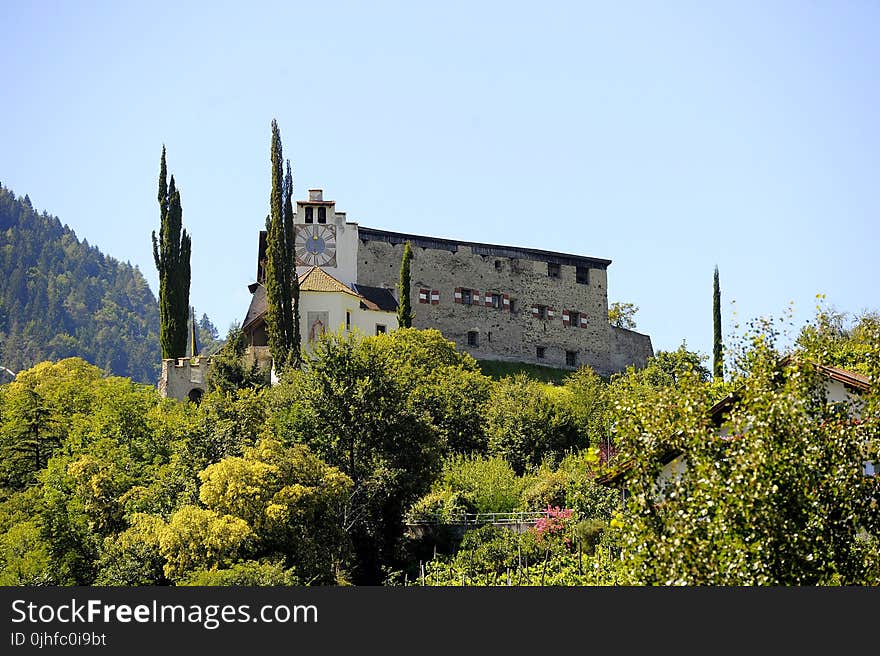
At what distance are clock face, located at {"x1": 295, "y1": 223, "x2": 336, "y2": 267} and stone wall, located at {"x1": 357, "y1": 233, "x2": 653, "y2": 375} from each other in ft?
5.24

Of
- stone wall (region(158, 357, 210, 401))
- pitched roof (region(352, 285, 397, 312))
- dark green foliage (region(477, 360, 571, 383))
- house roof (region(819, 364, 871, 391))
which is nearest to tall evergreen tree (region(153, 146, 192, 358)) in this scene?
stone wall (region(158, 357, 210, 401))

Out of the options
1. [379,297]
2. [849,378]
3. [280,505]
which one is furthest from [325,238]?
[849,378]

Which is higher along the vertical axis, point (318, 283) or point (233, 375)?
point (318, 283)

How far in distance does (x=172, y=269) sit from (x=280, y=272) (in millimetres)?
4712

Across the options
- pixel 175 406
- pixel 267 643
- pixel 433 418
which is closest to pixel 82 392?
pixel 175 406

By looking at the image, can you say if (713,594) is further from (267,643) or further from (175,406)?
(175,406)

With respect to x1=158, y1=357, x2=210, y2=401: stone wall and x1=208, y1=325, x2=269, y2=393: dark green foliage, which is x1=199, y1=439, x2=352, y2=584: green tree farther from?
x1=158, y1=357, x2=210, y2=401: stone wall

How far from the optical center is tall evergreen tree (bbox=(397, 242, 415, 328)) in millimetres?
52688

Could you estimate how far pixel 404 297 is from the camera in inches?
2098

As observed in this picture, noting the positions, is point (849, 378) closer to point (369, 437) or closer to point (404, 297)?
point (369, 437)

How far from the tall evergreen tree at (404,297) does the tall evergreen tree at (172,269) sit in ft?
28.6

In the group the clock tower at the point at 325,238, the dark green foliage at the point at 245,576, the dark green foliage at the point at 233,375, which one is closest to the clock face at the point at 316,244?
the clock tower at the point at 325,238

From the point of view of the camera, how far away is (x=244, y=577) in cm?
2583

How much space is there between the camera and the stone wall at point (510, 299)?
198 ft
